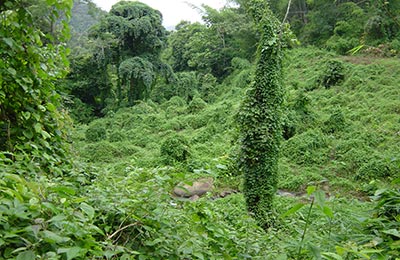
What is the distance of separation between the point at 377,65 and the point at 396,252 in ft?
43.6

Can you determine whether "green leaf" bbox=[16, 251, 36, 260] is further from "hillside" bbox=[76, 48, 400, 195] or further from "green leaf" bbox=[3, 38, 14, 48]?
"hillside" bbox=[76, 48, 400, 195]

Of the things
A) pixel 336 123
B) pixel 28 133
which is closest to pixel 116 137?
pixel 336 123

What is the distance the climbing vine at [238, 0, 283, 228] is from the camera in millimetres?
5383

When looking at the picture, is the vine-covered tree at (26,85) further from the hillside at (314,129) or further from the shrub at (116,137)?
the shrub at (116,137)

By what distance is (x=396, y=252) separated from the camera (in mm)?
1379

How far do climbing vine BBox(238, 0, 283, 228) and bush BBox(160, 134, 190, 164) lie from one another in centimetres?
372

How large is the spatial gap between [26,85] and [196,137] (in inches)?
381

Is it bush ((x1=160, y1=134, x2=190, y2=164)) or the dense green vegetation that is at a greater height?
the dense green vegetation

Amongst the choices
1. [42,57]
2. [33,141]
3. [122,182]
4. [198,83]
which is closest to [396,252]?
[122,182]

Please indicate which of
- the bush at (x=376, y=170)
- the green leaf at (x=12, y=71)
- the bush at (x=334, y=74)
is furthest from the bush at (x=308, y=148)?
the green leaf at (x=12, y=71)

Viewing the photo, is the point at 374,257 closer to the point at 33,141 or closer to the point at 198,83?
the point at 33,141

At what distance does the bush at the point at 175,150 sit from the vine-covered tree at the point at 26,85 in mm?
6837

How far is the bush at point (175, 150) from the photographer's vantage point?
9086mm

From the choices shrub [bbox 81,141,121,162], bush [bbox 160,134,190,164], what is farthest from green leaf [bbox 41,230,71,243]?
shrub [bbox 81,141,121,162]
